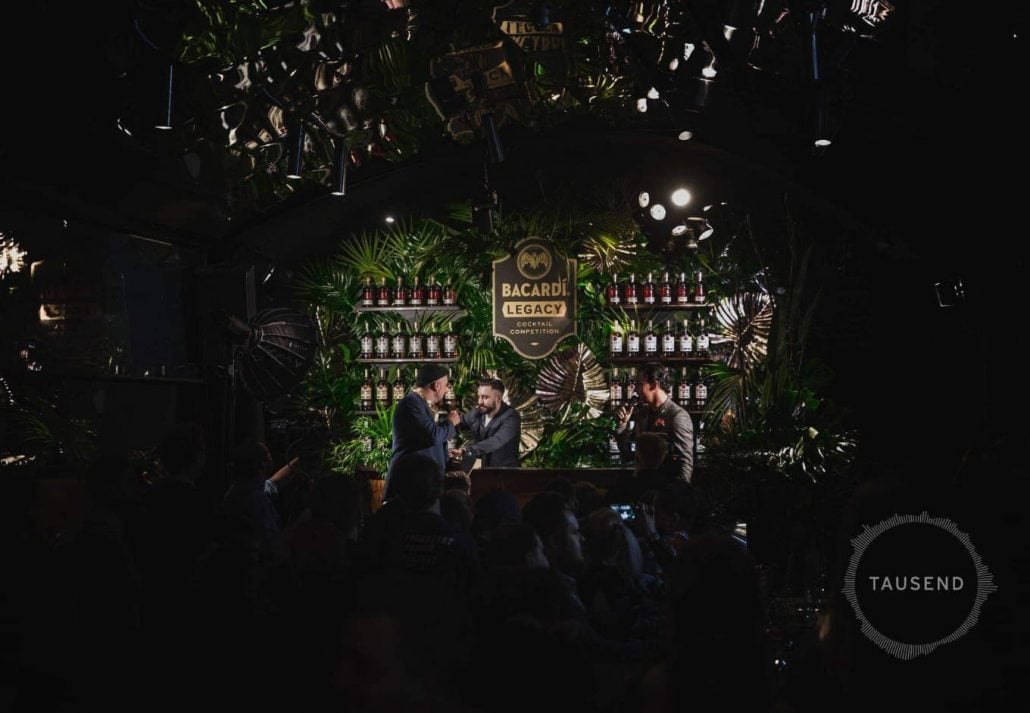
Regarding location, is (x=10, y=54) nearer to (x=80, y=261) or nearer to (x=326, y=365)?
(x=80, y=261)

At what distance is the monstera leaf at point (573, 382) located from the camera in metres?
10.6

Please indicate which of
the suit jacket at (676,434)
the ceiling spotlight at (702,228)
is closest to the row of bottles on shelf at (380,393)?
the ceiling spotlight at (702,228)

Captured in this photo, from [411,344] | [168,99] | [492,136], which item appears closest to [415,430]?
[492,136]

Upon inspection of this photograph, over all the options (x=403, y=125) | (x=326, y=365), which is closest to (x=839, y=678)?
(x=403, y=125)

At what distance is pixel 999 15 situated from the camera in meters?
6.71

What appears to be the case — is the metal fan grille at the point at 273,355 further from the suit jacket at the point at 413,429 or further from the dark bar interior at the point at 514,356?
the suit jacket at the point at 413,429

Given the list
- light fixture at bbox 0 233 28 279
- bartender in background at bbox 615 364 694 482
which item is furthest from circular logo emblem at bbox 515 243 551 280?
light fixture at bbox 0 233 28 279

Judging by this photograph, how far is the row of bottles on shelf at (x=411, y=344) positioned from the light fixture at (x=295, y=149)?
3609 millimetres

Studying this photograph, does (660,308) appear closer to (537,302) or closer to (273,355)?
(537,302)

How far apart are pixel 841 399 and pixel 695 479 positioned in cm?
197

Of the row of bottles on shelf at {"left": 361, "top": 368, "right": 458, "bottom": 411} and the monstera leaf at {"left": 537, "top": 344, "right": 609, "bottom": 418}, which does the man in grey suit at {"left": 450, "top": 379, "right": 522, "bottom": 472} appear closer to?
the monstera leaf at {"left": 537, "top": 344, "right": 609, "bottom": 418}

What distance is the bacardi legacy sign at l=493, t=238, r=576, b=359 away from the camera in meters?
10.8

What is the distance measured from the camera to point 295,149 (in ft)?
24.7

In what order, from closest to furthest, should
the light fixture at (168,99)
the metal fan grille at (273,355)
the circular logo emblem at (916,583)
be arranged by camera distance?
the circular logo emblem at (916,583)
the light fixture at (168,99)
the metal fan grille at (273,355)
